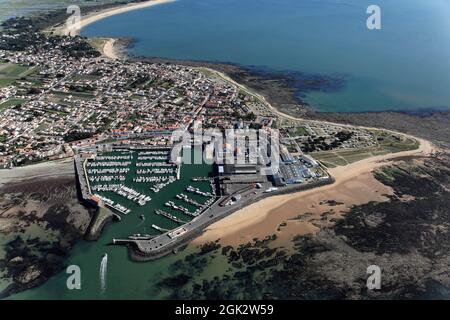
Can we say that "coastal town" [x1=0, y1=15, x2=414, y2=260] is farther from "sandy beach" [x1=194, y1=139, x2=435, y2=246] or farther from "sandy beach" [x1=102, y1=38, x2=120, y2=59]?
"sandy beach" [x1=102, y1=38, x2=120, y2=59]

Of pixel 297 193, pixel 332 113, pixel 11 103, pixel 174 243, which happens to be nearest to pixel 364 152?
pixel 297 193

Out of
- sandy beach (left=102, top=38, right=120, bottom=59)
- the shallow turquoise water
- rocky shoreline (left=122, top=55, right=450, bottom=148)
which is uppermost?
sandy beach (left=102, top=38, right=120, bottom=59)

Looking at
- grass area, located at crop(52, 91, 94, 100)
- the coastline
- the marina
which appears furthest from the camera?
grass area, located at crop(52, 91, 94, 100)

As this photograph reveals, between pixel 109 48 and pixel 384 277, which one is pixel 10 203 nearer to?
pixel 384 277

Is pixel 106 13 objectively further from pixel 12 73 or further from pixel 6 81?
pixel 6 81

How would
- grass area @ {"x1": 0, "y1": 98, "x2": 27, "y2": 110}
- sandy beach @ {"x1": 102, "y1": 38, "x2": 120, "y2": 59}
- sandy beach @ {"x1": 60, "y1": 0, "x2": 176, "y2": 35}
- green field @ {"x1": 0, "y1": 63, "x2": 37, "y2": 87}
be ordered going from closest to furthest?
grass area @ {"x1": 0, "y1": 98, "x2": 27, "y2": 110} < green field @ {"x1": 0, "y1": 63, "x2": 37, "y2": 87} < sandy beach @ {"x1": 102, "y1": 38, "x2": 120, "y2": 59} < sandy beach @ {"x1": 60, "y1": 0, "x2": 176, "y2": 35}

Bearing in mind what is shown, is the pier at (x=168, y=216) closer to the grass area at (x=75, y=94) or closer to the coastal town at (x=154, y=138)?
the coastal town at (x=154, y=138)

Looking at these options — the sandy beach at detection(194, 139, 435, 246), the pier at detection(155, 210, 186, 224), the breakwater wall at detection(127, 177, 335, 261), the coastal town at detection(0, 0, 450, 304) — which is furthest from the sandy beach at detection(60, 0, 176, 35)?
the sandy beach at detection(194, 139, 435, 246)

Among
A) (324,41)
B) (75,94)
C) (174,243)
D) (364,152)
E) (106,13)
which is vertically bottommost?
(174,243)
